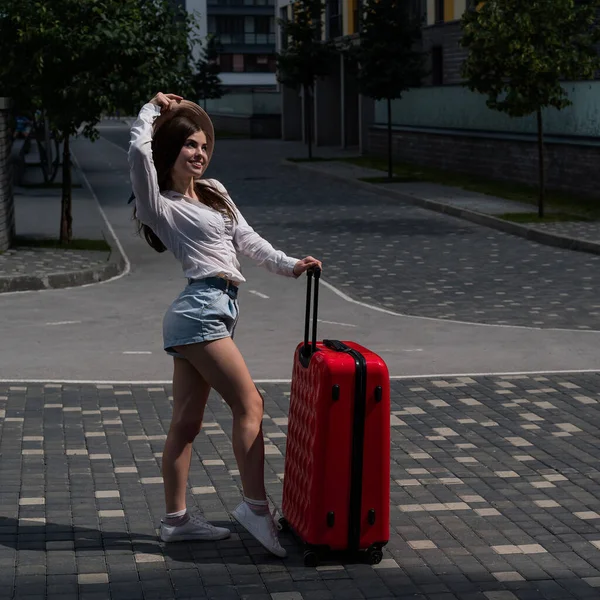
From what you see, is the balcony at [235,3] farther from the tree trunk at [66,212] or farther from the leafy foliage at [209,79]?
the tree trunk at [66,212]

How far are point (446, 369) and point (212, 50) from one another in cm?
8311

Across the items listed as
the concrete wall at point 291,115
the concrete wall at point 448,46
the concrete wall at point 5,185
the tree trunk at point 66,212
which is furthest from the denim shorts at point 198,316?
the concrete wall at point 291,115

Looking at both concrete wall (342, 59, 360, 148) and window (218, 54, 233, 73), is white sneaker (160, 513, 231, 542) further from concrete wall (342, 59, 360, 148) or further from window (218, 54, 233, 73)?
window (218, 54, 233, 73)

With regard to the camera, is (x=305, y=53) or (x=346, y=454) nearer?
(x=346, y=454)

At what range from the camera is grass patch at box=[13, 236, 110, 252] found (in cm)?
1773

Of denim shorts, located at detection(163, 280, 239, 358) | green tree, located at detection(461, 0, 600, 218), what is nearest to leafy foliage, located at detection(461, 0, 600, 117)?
green tree, located at detection(461, 0, 600, 218)

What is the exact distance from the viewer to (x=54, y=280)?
1434 cm

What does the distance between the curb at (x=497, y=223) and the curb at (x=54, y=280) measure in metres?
6.77

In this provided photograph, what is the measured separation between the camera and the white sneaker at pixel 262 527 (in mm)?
5320

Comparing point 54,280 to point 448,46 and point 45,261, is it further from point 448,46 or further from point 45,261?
point 448,46

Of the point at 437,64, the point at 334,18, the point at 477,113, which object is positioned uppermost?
the point at 334,18

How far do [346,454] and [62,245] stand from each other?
1322 cm

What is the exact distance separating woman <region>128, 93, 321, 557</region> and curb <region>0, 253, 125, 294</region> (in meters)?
8.82

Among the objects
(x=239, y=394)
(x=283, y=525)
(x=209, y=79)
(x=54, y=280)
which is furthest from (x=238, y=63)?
(x=239, y=394)
